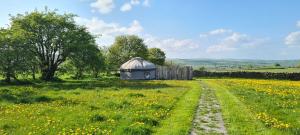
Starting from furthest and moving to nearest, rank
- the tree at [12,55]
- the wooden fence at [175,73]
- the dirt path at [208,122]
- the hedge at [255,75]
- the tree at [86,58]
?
the hedge at [255,75] < the wooden fence at [175,73] < the tree at [86,58] < the tree at [12,55] < the dirt path at [208,122]

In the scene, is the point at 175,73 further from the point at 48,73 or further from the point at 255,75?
the point at 48,73

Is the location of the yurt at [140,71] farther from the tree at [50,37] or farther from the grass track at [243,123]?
the grass track at [243,123]

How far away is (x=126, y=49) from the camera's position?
112 metres

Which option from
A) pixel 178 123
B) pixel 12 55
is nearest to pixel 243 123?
pixel 178 123

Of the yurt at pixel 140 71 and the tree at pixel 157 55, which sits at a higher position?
the tree at pixel 157 55

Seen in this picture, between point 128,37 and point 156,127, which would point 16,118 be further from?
point 128,37

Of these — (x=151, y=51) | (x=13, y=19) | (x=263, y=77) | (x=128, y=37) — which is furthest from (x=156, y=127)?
(x=151, y=51)

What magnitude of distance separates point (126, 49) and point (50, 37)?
2210 inches

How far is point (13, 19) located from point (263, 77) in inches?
2259

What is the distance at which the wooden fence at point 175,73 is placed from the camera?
74500mm

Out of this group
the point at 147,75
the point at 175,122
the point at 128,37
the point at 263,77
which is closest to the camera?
the point at 175,122

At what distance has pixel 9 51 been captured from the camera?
44.6 meters

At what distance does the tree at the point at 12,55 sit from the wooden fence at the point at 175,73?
34.4 m

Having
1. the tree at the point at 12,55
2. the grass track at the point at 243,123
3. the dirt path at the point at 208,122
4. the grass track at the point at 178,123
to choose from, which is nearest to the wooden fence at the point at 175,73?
the tree at the point at 12,55
